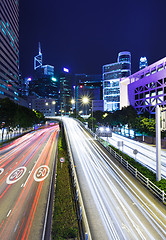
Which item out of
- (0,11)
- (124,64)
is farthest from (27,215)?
(124,64)

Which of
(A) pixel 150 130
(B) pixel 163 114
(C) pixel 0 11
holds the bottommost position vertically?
(A) pixel 150 130

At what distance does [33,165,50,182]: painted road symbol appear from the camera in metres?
17.4

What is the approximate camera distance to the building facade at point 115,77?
162875mm

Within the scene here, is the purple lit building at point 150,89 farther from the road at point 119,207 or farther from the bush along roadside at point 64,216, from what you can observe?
the bush along roadside at point 64,216

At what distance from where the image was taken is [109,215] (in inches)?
399

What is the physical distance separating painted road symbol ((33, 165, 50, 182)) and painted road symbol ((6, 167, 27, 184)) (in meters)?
A: 1.79

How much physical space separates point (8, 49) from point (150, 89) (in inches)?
3393

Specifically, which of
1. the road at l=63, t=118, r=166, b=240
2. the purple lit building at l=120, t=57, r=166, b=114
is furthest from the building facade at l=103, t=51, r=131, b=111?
the road at l=63, t=118, r=166, b=240

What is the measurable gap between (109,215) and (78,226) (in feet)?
8.18

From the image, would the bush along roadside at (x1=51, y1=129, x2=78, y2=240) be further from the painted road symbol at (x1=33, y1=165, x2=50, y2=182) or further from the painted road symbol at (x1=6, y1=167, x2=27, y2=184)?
the painted road symbol at (x1=6, y1=167, x2=27, y2=184)

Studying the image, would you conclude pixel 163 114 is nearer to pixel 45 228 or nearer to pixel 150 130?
pixel 45 228

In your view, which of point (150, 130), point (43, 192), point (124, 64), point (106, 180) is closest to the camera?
point (43, 192)

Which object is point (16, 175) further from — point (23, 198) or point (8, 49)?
point (8, 49)

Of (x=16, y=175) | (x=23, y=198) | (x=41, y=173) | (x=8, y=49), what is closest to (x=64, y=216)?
Answer: (x=23, y=198)
